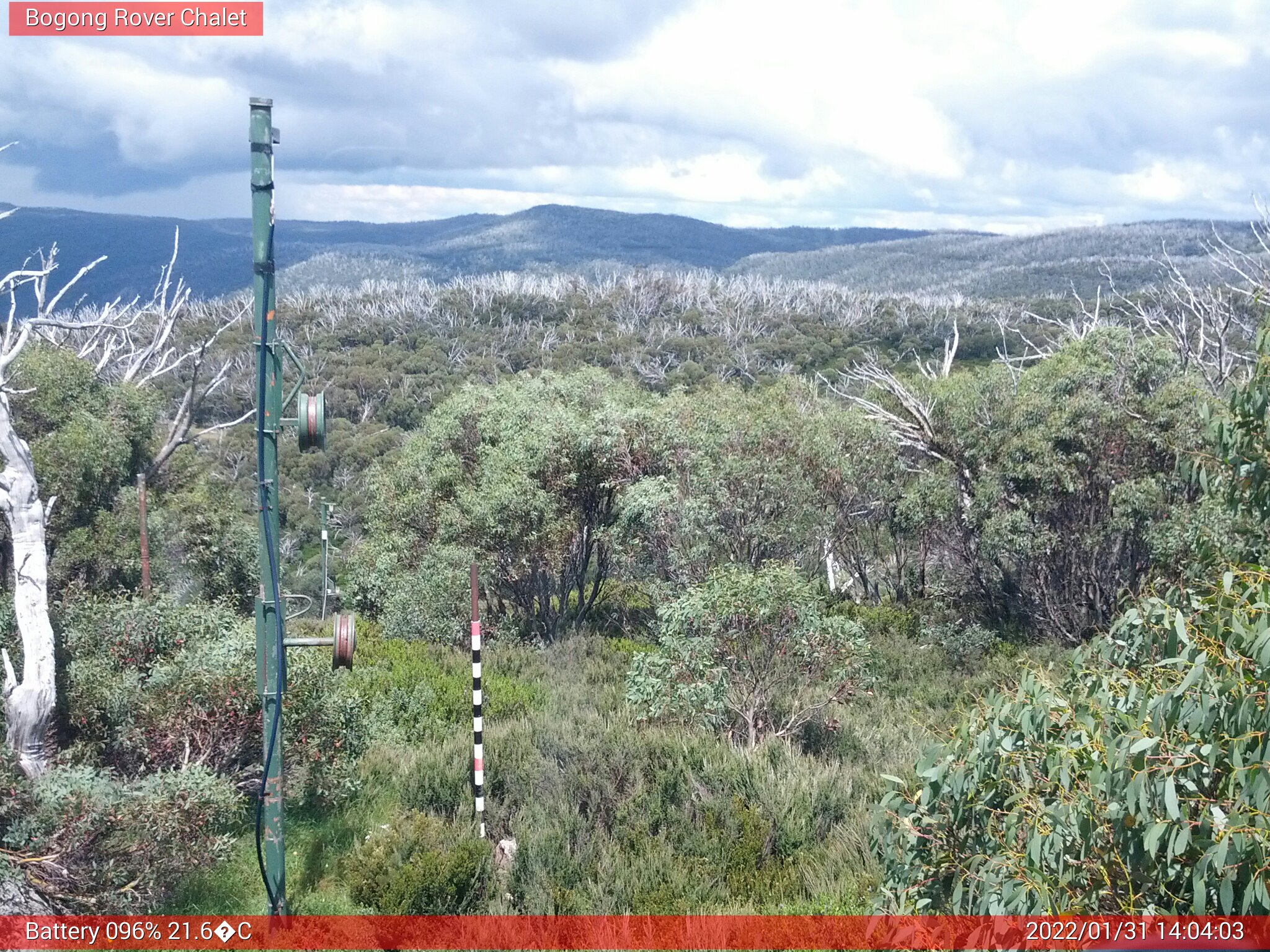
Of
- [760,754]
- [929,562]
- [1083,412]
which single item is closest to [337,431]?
[929,562]

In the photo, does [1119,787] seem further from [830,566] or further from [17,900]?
[830,566]

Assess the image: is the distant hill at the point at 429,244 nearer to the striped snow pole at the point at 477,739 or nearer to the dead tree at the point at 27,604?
the dead tree at the point at 27,604

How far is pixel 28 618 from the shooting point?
23.5 feet

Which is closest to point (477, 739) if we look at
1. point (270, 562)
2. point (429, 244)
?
point (270, 562)

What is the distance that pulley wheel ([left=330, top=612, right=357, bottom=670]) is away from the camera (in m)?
5.41

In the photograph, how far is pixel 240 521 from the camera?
15.3 meters

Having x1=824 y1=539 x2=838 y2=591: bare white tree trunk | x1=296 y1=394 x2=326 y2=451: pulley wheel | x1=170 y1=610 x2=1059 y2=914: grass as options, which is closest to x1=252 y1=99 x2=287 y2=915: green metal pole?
x1=296 y1=394 x2=326 y2=451: pulley wheel

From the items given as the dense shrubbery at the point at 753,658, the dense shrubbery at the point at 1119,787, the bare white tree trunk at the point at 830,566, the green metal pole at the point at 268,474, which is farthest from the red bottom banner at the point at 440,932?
the bare white tree trunk at the point at 830,566

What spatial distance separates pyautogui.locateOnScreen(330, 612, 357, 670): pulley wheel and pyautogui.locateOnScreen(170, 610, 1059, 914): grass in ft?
5.53

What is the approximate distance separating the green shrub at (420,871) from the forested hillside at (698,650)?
0.08ft

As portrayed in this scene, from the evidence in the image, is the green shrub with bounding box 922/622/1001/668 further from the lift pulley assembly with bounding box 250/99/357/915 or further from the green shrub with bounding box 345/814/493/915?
the lift pulley assembly with bounding box 250/99/357/915

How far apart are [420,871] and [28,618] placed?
11.1 feet

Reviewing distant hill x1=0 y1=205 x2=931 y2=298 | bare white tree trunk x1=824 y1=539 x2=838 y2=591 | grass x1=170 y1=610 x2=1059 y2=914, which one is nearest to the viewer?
grass x1=170 y1=610 x2=1059 y2=914

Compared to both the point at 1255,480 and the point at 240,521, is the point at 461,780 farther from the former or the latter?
the point at 240,521
